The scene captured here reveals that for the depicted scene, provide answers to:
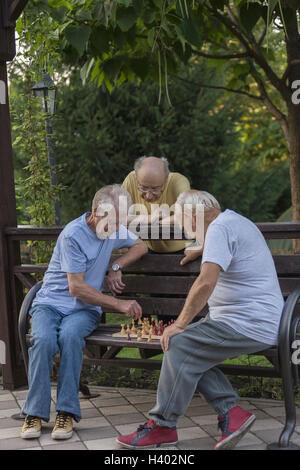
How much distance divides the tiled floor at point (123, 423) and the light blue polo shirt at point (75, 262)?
0.69 m

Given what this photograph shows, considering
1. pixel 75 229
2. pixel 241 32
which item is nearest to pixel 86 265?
pixel 75 229

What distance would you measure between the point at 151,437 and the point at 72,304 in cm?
98

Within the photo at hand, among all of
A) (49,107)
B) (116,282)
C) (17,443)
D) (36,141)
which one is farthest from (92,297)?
(49,107)

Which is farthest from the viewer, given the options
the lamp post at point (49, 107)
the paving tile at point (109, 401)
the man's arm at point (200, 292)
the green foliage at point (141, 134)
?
the green foliage at point (141, 134)

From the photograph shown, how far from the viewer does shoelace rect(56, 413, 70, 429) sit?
3725 millimetres

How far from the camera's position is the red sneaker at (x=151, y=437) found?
3.46 m

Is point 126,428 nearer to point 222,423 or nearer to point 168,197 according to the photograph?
point 222,423

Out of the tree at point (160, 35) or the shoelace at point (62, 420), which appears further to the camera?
the tree at point (160, 35)

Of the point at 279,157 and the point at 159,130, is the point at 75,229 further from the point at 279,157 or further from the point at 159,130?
the point at 279,157

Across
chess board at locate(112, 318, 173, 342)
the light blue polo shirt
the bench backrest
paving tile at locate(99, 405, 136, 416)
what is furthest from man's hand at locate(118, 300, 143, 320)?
paving tile at locate(99, 405, 136, 416)

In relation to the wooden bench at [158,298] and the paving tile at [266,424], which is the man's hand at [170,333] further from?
the paving tile at [266,424]

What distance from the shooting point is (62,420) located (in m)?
3.74

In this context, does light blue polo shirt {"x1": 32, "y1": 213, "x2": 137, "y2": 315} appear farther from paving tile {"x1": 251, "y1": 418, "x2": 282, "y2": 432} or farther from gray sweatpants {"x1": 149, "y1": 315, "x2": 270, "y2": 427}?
paving tile {"x1": 251, "y1": 418, "x2": 282, "y2": 432}

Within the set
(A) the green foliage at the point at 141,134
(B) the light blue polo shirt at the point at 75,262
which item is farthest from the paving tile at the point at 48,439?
(A) the green foliage at the point at 141,134
